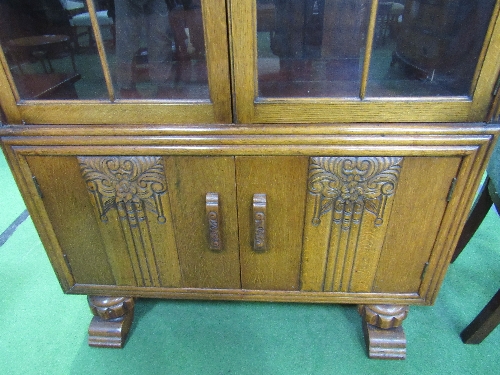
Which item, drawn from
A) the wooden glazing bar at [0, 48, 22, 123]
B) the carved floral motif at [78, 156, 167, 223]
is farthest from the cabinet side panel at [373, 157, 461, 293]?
the wooden glazing bar at [0, 48, 22, 123]

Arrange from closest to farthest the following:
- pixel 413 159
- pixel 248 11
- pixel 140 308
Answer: pixel 248 11, pixel 413 159, pixel 140 308

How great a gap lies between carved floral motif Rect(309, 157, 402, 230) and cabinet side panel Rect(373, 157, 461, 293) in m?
0.03

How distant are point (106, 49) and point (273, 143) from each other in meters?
0.35

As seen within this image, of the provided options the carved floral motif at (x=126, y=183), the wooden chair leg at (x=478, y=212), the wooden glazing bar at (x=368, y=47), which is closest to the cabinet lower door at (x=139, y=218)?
the carved floral motif at (x=126, y=183)

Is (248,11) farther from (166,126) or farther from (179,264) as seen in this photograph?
(179,264)

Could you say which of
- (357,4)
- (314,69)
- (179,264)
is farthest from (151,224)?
(357,4)

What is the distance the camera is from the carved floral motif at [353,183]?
0.74 metres

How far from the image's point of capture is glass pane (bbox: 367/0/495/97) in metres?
0.66

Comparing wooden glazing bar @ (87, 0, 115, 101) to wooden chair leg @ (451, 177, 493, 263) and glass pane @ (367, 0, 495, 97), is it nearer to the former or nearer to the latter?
glass pane @ (367, 0, 495, 97)

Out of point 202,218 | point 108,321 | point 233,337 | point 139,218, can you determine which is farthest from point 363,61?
point 108,321

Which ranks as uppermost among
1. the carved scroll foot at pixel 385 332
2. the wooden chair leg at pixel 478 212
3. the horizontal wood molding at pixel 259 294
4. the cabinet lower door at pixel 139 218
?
the cabinet lower door at pixel 139 218

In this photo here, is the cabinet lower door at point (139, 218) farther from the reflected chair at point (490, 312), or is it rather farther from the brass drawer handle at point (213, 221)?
the reflected chair at point (490, 312)

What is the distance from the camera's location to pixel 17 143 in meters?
0.75

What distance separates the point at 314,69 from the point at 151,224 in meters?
0.49
